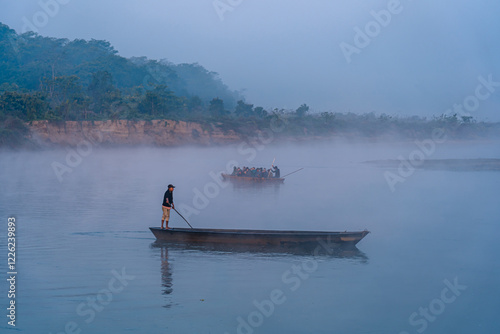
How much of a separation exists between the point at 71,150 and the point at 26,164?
33.4 ft

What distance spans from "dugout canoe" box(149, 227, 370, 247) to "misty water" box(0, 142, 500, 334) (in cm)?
33

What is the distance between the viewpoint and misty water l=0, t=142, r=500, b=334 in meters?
9.25

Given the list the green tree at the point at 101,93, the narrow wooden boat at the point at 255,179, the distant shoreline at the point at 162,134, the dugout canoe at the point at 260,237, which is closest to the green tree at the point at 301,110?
the distant shoreline at the point at 162,134

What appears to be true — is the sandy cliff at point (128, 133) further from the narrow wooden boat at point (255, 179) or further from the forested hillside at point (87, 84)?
the narrow wooden boat at point (255, 179)

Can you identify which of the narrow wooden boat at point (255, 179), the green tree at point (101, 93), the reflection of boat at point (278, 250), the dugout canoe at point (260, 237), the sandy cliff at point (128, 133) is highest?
the green tree at point (101, 93)

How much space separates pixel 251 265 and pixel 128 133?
3965 centimetres

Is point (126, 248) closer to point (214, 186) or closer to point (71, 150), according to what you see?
point (214, 186)

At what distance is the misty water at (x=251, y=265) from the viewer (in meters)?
9.25

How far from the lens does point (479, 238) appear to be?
639 inches

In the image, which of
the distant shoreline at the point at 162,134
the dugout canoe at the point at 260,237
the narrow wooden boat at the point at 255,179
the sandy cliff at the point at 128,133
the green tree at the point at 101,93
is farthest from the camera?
the green tree at the point at 101,93

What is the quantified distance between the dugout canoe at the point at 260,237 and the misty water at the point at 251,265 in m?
0.33

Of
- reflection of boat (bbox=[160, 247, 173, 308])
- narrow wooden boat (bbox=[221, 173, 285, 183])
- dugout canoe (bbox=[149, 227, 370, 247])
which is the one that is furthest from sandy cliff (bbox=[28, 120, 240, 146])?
reflection of boat (bbox=[160, 247, 173, 308])

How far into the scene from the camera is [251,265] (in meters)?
12.2


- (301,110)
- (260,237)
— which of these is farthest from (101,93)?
(260,237)
